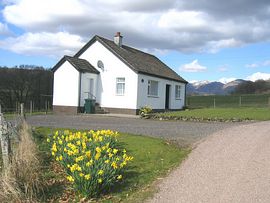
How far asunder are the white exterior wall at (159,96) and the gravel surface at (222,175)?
17.4 metres

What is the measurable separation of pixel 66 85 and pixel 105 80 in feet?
9.61

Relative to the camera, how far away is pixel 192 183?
867 cm

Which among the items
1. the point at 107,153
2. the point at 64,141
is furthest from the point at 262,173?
the point at 64,141

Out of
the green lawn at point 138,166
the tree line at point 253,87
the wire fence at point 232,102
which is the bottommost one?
the green lawn at point 138,166

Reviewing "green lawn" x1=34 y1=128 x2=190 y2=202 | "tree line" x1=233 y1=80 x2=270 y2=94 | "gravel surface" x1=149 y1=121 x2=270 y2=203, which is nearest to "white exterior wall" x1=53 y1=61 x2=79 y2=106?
"green lawn" x1=34 y1=128 x2=190 y2=202

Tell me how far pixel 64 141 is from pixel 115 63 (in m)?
20.6

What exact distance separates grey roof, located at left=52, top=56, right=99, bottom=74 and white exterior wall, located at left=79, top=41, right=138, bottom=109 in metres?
0.64

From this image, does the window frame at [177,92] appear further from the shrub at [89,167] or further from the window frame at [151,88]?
the shrub at [89,167]

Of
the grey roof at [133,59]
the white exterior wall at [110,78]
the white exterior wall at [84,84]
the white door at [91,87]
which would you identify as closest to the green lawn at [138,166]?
the white exterior wall at [110,78]

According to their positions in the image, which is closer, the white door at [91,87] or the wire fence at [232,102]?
the white door at [91,87]

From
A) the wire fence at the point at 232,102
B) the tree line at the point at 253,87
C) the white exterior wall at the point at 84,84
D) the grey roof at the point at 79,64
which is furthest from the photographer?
the tree line at the point at 253,87

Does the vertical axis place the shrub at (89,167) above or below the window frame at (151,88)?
below

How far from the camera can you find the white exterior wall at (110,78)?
3041 cm

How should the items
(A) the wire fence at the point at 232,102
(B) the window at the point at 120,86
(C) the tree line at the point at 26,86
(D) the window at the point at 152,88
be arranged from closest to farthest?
(B) the window at the point at 120,86 < (D) the window at the point at 152,88 < (C) the tree line at the point at 26,86 < (A) the wire fence at the point at 232,102
